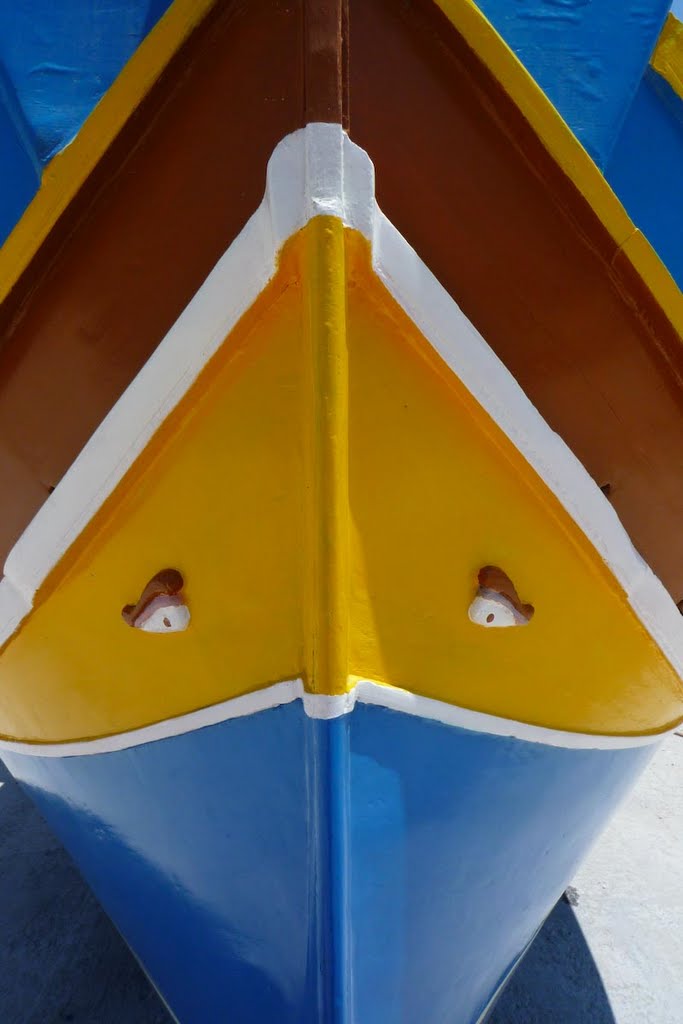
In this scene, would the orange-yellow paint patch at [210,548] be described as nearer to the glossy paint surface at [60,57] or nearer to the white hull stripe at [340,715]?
the white hull stripe at [340,715]

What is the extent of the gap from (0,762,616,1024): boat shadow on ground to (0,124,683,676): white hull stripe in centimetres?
155

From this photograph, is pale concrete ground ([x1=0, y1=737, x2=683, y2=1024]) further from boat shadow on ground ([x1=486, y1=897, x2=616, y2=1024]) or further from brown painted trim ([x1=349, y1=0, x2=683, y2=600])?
brown painted trim ([x1=349, y1=0, x2=683, y2=600])

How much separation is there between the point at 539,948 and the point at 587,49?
2.63 m

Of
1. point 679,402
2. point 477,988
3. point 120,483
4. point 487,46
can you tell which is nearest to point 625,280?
point 679,402

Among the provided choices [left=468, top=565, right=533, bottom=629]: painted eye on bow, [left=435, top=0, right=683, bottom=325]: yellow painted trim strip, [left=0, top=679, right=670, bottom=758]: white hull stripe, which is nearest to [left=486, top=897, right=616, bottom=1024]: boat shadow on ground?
[left=0, top=679, right=670, bottom=758]: white hull stripe

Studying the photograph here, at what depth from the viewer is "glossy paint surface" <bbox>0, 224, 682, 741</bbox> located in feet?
3.56

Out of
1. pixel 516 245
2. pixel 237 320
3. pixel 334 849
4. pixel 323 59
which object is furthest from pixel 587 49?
pixel 334 849

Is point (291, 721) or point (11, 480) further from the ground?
point (11, 480)

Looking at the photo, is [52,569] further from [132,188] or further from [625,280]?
[625,280]

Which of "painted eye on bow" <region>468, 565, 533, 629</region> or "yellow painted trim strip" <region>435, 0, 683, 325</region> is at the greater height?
"yellow painted trim strip" <region>435, 0, 683, 325</region>

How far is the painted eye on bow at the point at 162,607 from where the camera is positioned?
1.20 m

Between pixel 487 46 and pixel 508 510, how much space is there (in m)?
0.68

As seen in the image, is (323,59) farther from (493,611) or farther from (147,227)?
(493,611)

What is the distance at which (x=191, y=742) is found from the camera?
1350mm
